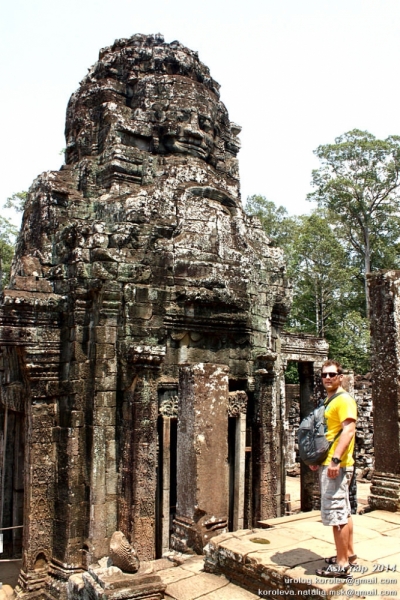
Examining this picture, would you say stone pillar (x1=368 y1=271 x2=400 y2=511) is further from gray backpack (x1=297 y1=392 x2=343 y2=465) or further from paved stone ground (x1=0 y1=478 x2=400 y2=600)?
gray backpack (x1=297 y1=392 x2=343 y2=465)

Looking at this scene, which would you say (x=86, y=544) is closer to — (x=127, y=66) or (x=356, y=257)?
(x=127, y=66)

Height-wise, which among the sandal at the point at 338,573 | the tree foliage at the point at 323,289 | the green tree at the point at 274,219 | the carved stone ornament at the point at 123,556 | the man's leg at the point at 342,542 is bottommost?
the carved stone ornament at the point at 123,556

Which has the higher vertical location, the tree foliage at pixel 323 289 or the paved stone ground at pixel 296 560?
the tree foliage at pixel 323 289

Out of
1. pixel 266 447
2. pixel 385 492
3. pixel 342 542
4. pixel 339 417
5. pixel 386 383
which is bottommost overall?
pixel 385 492

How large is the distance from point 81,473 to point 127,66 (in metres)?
6.68

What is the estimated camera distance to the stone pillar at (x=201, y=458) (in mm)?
5551

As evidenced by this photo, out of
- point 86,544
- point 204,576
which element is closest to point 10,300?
point 86,544

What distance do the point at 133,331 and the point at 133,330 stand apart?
0.5 inches

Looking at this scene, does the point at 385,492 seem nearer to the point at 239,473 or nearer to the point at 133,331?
the point at 239,473

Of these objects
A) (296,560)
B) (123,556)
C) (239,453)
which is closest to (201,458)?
(123,556)

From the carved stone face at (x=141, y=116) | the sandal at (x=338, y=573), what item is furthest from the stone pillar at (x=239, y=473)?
the carved stone face at (x=141, y=116)

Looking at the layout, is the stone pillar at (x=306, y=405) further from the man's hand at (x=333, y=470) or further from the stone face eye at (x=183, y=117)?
the man's hand at (x=333, y=470)

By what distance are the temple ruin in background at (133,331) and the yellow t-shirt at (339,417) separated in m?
1.83

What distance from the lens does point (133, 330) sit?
751cm
